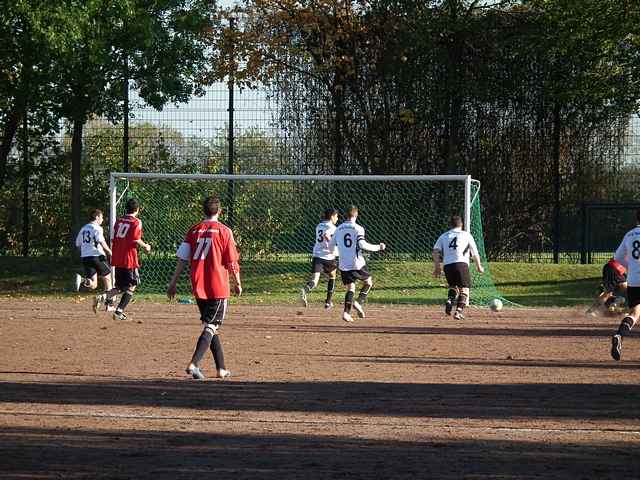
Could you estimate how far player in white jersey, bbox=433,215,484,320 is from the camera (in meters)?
19.0

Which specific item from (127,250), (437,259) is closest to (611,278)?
(437,259)

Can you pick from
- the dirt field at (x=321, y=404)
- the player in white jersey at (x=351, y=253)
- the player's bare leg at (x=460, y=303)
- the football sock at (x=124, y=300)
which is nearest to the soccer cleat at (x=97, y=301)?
the football sock at (x=124, y=300)

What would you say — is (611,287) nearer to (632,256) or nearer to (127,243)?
(632,256)

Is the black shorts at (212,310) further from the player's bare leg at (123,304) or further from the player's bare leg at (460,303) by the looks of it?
the player's bare leg at (460,303)

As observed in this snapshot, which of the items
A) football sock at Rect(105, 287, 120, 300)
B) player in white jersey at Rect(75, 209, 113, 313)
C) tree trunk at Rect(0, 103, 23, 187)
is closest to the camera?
football sock at Rect(105, 287, 120, 300)

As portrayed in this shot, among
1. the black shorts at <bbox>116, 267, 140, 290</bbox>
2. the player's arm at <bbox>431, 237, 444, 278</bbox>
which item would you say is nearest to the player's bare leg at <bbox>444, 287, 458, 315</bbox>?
the player's arm at <bbox>431, 237, 444, 278</bbox>

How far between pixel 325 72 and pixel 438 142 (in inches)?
135

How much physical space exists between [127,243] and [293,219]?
8.70 meters

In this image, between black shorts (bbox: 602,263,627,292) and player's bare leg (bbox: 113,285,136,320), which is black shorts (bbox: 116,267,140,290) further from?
black shorts (bbox: 602,263,627,292)

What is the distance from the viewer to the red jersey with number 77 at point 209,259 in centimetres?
1157

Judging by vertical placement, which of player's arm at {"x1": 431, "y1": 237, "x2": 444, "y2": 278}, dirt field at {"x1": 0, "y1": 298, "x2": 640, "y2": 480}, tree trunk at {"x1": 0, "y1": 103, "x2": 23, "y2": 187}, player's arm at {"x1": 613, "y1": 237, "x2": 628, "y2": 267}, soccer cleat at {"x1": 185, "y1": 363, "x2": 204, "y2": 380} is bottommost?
dirt field at {"x1": 0, "y1": 298, "x2": 640, "y2": 480}

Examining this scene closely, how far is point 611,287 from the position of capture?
19297 mm

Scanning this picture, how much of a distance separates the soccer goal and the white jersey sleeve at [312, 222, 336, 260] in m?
3.27

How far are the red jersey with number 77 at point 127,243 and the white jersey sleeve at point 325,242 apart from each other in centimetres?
377
